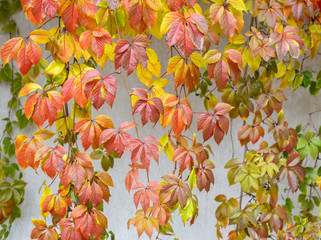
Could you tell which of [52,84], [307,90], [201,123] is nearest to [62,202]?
[52,84]

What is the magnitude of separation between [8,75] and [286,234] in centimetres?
141

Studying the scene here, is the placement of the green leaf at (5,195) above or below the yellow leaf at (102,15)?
below

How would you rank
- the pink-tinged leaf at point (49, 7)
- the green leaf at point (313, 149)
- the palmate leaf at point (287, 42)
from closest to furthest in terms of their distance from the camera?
the pink-tinged leaf at point (49, 7)
the palmate leaf at point (287, 42)
the green leaf at point (313, 149)

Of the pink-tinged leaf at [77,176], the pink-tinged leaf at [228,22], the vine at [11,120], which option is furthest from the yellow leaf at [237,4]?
the vine at [11,120]

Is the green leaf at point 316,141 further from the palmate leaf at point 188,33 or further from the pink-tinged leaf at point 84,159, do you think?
the pink-tinged leaf at point 84,159

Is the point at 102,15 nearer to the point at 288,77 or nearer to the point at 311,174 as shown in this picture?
the point at 288,77

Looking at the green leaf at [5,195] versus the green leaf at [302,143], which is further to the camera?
the green leaf at [5,195]

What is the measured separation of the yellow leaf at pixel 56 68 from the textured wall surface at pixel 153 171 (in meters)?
0.73

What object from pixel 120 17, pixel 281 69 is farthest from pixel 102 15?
pixel 281 69

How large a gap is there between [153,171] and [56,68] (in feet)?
3.03

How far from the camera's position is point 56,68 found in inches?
43.2

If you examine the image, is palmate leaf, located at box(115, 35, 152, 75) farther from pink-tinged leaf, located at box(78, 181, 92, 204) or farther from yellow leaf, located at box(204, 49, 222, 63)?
pink-tinged leaf, located at box(78, 181, 92, 204)

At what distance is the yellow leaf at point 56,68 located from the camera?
3.59 feet

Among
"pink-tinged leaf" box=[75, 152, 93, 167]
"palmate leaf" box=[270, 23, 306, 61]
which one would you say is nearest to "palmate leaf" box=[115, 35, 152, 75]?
"pink-tinged leaf" box=[75, 152, 93, 167]
